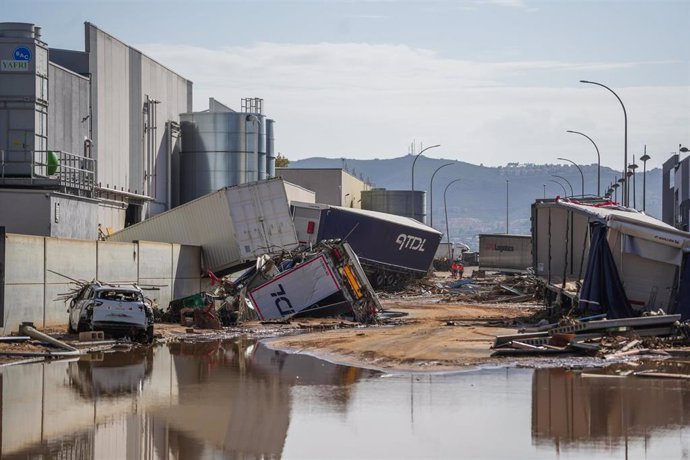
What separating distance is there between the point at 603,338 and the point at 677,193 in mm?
113170

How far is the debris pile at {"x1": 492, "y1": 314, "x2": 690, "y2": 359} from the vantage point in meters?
24.6

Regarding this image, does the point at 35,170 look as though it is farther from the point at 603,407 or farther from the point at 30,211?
the point at 603,407

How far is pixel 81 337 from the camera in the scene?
28562 millimetres

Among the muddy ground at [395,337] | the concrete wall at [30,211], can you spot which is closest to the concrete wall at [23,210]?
the concrete wall at [30,211]

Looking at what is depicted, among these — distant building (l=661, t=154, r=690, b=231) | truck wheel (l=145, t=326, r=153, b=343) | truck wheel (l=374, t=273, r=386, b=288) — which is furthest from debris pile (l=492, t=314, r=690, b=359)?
distant building (l=661, t=154, r=690, b=231)

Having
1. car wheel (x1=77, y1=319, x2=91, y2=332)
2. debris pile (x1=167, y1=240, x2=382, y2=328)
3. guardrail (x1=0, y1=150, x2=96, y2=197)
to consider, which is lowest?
car wheel (x1=77, y1=319, x2=91, y2=332)

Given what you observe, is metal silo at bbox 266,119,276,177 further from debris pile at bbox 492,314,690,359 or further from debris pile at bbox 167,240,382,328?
debris pile at bbox 492,314,690,359

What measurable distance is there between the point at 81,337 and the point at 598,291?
1305 centimetres

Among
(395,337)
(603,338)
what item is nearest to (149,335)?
(395,337)

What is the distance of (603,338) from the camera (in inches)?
1042

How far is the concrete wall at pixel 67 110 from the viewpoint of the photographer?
148 ft

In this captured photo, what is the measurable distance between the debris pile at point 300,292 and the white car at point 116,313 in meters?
6.98

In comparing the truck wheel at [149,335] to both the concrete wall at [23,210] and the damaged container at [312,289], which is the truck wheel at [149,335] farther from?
the concrete wall at [23,210]

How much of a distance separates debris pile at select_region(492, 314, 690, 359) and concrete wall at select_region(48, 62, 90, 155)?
24.6 meters
